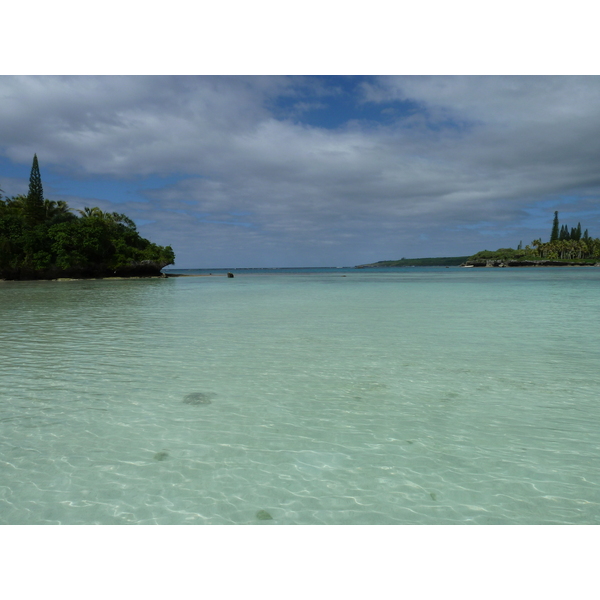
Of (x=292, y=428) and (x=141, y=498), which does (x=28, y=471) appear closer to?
(x=141, y=498)

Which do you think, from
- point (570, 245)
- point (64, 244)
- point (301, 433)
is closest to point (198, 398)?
point (301, 433)

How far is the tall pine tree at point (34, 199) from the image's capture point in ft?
205

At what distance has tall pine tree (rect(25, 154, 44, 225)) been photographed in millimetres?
62531

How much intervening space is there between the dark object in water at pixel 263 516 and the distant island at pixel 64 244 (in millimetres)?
57865

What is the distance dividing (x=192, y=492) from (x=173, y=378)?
3606 millimetres

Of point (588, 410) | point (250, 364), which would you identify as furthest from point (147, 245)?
point (588, 410)

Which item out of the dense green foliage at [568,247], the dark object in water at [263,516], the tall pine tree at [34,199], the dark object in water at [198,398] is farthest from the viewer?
the dense green foliage at [568,247]

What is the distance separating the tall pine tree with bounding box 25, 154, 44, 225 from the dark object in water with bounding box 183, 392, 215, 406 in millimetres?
69586

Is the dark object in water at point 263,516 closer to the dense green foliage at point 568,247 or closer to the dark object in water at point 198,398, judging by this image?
the dark object in water at point 198,398

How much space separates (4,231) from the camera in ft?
165

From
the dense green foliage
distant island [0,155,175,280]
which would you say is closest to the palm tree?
distant island [0,155,175,280]

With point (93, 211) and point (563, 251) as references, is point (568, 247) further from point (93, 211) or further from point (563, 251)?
point (93, 211)

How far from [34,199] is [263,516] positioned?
2963 inches

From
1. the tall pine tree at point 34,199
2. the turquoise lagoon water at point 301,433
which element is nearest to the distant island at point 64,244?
the tall pine tree at point 34,199
